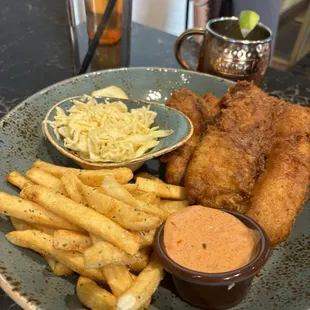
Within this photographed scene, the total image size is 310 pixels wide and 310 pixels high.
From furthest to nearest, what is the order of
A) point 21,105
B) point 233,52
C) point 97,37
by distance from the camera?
point 97,37 → point 233,52 → point 21,105

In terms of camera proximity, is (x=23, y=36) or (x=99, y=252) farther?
(x=23, y=36)

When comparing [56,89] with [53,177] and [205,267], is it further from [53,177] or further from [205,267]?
[205,267]

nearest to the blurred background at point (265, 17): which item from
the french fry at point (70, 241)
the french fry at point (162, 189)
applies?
the french fry at point (162, 189)

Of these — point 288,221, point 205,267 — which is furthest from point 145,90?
point 205,267

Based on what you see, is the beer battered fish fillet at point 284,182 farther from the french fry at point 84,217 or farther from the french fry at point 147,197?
the french fry at point 84,217

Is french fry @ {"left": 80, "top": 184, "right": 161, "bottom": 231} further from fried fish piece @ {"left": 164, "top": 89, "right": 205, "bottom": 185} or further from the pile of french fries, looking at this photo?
fried fish piece @ {"left": 164, "top": 89, "right": 205, "bottom": 185}

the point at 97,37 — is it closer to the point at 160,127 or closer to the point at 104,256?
the point at 160,127

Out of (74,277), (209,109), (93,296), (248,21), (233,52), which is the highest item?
(248,21)

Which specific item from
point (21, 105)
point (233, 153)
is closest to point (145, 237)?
point (233, 153)
